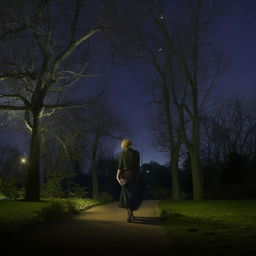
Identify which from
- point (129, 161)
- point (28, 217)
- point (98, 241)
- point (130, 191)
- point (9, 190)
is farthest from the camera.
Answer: point (9, 190)

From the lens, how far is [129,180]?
27.9 ft

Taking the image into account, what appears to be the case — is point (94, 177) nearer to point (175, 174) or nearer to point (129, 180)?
point (175, 174)

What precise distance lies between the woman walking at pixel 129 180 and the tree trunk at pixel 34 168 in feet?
22.1

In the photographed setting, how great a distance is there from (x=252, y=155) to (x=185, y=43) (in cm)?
3247

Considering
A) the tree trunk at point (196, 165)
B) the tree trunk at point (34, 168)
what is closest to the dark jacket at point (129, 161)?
the tree trunk at point (34, 168)

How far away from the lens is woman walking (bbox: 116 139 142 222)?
8.45 meters

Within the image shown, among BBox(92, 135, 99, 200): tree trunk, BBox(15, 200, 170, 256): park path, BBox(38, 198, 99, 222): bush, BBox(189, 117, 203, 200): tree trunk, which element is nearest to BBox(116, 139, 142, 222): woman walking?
BBox(15, 200, 170, 256): park path

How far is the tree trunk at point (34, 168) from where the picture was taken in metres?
14.1

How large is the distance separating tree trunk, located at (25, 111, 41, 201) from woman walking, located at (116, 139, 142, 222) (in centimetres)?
674

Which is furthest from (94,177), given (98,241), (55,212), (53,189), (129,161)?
(98,241)

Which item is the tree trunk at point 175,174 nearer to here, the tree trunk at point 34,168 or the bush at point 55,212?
the tree trunk at point 34,168

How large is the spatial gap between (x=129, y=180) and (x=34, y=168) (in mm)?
7325

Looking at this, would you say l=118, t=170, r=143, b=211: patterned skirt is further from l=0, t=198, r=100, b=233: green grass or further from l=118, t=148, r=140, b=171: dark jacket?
l=0, t=198, r=100, b=233: green grass

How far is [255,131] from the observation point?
4347cm
